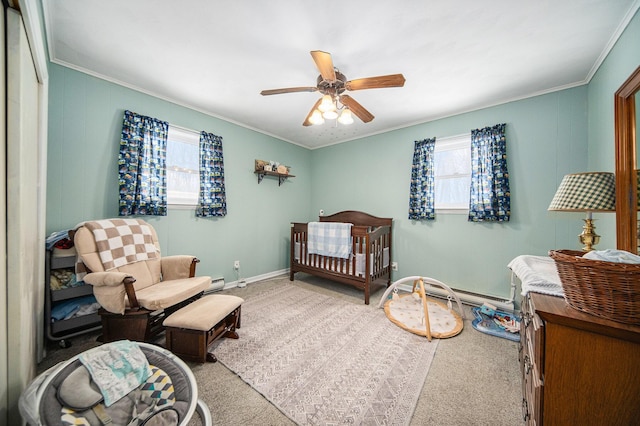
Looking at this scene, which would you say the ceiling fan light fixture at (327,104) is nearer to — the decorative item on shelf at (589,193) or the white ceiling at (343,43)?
the white ceiling at (343,43)

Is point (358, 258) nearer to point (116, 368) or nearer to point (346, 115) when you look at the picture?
point (346, 115)

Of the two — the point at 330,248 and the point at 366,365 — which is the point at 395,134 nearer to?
the point at 330,248

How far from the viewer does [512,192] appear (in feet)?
8.20

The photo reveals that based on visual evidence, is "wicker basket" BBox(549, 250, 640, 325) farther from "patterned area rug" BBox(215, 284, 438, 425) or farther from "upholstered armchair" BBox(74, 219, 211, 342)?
"upholstered armchair" BBox(74, 219, 211, 342)

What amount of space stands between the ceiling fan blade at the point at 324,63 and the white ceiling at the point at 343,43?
29 centimetres

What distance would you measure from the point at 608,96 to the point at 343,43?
2.09 meters

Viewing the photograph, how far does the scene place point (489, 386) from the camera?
1420 millimetres

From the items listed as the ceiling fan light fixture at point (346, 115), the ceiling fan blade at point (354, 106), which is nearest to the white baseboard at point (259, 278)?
the ceiling fan light fixture at point (346, 115)

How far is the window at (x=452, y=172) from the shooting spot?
9.22 feet

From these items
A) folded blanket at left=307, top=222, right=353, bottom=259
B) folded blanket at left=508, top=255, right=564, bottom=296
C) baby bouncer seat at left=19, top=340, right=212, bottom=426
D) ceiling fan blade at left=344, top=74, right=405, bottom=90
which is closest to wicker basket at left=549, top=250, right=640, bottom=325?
folded blanket at left=508, top=255, right=564, bottom=296

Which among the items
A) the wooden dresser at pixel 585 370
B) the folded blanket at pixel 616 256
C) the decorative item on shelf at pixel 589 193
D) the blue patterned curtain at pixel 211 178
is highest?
the blue patterned curtain at pixel 211 178

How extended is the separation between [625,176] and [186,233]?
385 centimetres

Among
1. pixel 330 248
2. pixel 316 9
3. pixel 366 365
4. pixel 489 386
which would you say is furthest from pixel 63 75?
pixel 489 386

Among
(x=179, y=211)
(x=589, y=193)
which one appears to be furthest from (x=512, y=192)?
(x=179, y=211)
